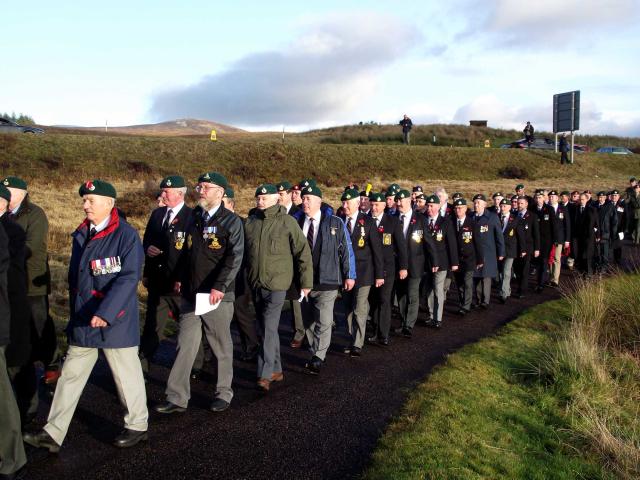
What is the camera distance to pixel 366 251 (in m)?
8.34

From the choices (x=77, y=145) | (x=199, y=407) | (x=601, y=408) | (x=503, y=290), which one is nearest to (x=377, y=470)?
(x=199, y=407)

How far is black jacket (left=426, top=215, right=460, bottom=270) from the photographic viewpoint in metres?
10.1

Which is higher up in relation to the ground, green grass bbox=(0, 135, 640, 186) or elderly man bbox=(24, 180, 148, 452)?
green grass bbox=(0, 135, 640, 186)

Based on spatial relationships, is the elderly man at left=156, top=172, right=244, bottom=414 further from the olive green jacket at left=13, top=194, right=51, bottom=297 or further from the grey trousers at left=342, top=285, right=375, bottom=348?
the grey trousers at left=342, top=285, right=375, bottom=348

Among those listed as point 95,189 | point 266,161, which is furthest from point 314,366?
point 266,161

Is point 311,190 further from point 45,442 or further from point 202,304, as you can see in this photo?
point 45,442

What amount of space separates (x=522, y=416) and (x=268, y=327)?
2.78 m

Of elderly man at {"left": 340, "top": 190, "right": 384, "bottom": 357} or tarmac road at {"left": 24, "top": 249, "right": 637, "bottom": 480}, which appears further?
elderly man at {"left": 340, "top": 190, "right": 384, "bottom": 357}

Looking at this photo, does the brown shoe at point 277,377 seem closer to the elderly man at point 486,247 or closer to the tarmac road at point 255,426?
the tarmac road at point 255,426

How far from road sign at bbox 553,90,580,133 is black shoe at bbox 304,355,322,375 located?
37403 mm

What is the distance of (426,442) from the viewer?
17.1 feet

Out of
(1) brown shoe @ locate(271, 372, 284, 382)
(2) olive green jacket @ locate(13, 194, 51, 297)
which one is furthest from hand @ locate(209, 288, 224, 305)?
(2) olive green jacket @ locate(13, 194, 51, 297)

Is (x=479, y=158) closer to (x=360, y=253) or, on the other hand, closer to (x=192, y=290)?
(x=360, y=253)

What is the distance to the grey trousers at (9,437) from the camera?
4441 millimetres
